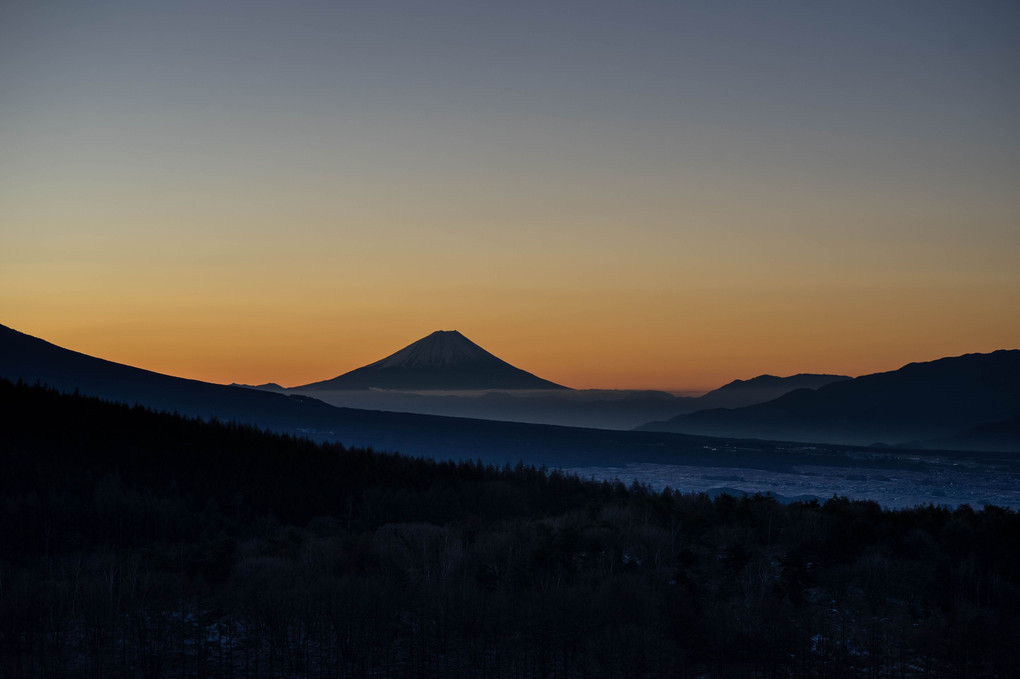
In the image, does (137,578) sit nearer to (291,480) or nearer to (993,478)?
(291,480)

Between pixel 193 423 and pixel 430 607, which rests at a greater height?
pixel 193 423

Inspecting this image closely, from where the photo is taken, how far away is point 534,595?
32188mm

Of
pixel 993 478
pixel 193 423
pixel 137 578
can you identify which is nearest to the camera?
pixel 137 578

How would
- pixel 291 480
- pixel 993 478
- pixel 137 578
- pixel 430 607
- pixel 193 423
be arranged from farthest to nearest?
pixel 993 478 < pixel 193 423 < pixel 291 480 < pixel 137 578 < pixel 430 607

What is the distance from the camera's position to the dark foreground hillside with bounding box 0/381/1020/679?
92.0 feet

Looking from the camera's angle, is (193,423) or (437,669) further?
(193,423)

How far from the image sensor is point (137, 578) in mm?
34406

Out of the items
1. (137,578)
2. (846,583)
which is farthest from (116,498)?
(846,583)

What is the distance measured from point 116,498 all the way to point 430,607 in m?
32.2

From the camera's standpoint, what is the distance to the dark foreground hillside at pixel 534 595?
28031 millimetres

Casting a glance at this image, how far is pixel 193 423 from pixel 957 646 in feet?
240

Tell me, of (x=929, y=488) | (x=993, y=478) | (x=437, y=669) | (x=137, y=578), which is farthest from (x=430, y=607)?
(x=993, y=478)

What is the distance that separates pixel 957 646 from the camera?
2884 centimetres

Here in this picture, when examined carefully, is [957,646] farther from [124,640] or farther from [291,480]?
[291,480]
